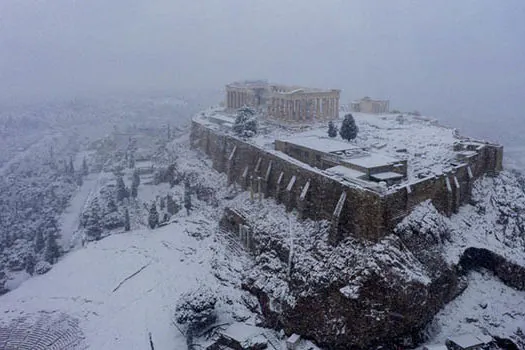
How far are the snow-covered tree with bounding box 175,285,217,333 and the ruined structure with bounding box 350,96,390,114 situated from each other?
45.8 metres

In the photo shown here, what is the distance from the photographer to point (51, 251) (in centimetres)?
4288

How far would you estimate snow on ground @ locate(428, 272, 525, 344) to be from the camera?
24.6 metres

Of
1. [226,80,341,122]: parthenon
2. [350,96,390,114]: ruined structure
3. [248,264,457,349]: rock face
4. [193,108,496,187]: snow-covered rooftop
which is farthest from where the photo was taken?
[350,96,390,114]: ruined structure

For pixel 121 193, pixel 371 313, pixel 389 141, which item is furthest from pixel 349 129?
pixel 121 193

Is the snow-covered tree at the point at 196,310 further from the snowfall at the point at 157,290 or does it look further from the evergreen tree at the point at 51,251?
the evergreen tree at the point at 51,251

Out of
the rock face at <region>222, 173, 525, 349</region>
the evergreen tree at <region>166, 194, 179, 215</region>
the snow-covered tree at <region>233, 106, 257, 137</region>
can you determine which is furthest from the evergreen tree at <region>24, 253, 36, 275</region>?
the snow-covered tree at <region>233, 106, 257, 137</region>

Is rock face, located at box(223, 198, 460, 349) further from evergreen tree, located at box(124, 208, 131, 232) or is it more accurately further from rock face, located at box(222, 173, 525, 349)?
evergreen tree, located at box(124, 208, 131, 232)

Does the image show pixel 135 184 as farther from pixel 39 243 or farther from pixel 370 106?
pixel 370 106

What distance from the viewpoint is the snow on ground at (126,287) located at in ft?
92.3

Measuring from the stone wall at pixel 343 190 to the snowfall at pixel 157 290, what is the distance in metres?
2.17

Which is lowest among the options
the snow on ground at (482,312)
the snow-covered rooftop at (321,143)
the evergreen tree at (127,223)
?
the evergreen tree at (127,223)

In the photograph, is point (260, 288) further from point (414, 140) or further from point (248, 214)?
point (414, 140)

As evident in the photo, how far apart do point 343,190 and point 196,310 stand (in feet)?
40.7

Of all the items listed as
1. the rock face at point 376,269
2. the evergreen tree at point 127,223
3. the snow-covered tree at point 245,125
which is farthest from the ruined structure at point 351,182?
the evergreen tree at point 127,223
